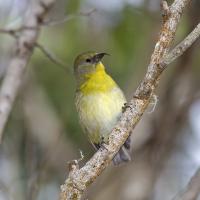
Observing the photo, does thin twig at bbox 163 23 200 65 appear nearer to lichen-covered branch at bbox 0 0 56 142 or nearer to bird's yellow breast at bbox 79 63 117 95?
lichen-covered branch at bbox 0 0 56 142

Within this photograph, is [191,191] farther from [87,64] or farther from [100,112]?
[87,64]

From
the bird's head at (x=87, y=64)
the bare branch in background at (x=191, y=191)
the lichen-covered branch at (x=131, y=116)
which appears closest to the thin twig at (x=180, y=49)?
the lichen-covered branch at (x=131, y=116)

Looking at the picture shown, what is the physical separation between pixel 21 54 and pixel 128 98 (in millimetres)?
1265

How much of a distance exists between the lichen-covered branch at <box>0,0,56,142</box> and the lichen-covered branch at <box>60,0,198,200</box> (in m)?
1.14

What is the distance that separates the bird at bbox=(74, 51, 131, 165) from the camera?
13.4 feet

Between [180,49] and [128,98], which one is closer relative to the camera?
[180,49]

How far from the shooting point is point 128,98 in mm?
5078

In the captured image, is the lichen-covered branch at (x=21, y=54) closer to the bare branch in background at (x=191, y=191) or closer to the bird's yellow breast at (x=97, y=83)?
the bird's yellow breast at (x=97, y=83)

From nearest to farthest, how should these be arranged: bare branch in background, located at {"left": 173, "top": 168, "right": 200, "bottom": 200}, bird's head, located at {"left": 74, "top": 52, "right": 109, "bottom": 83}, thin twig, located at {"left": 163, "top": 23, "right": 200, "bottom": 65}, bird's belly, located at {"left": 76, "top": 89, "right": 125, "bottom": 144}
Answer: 1. thin twig, located at {"left": 163, "top": 23, "right": 200, "bottom": 65}
2. bare branch in background, located at {"left": 173, "top": 168, "right": 200, "bottom": 200}
3. bird's belly, located at {"left": 76, "top": 89, "right": 125, "bottom": 144}
4. bird's head, located at {"left": 74, "top": 52, "right": 109, "bottom": 83}

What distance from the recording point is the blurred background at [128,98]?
16.4 feet

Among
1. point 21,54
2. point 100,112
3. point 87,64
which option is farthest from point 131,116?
point 87,64

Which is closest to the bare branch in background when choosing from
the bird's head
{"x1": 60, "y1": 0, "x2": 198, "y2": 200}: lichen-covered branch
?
{"x1": 60, "y1": 0, "x2": 198, "y2": 200}: lichen-covered branch

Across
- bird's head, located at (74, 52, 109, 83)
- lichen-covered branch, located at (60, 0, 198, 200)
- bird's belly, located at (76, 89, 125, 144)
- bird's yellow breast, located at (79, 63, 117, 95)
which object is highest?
bird's head, located at (74, 52, 109, 83)

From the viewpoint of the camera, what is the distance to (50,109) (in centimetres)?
548
